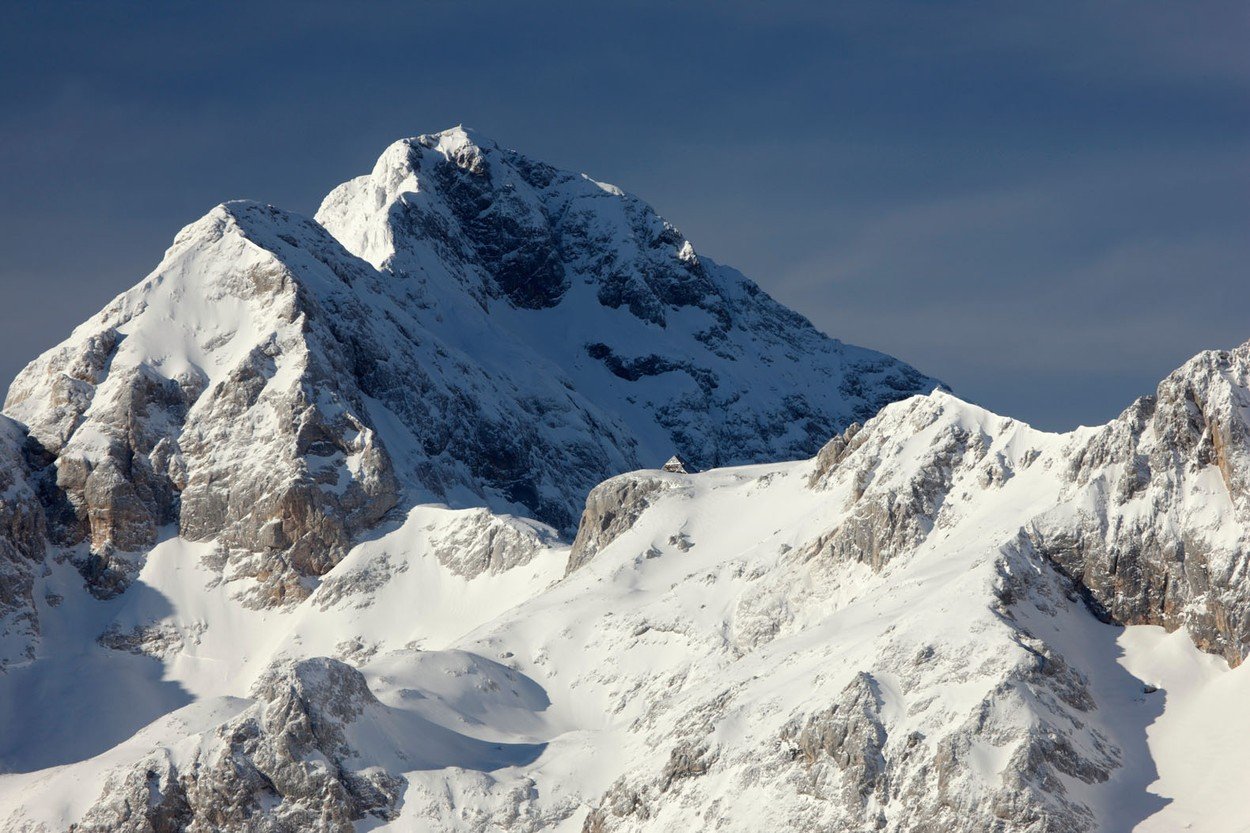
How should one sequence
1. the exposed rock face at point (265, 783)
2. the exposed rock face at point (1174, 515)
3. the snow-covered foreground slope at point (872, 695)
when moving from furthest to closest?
1. the exposed rock face at point (265, 783)
2. the exposed rock face at point (1174, 515)
3. the snow-covered foreground slope at point (872, 695)

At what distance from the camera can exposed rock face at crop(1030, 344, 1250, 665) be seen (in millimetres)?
158875

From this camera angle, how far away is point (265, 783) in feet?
554

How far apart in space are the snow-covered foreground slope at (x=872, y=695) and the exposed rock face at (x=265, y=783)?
192mm

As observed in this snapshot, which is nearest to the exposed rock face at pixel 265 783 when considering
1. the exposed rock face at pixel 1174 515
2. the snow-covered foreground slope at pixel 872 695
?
the snow-covered foreground slope at pixel 872 695

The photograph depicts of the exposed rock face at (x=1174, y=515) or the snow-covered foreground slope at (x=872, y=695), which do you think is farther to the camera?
the exposed rock face at (x=1174, y=515)

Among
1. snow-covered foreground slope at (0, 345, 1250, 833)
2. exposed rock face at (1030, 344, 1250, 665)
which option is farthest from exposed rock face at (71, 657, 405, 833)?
exposed rock face at (1030, 344, 1250, 665)

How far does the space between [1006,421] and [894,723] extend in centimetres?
4605

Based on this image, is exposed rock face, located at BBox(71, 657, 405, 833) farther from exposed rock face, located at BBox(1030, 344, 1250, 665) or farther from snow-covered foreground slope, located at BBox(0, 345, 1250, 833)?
exposed rock face, located at BBox(1030, 344, 1250, 665)

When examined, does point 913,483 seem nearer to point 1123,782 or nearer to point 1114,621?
point 1114,621

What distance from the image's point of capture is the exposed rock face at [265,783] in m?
167

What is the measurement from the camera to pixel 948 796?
143250 millimetres

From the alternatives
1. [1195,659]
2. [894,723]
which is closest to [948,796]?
[894,723]

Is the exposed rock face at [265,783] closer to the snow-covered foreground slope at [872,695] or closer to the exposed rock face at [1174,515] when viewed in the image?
the snow-covered foreground slope at [872,695]

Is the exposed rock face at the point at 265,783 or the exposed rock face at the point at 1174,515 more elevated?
the exposed rock face at the point at 1174,515
